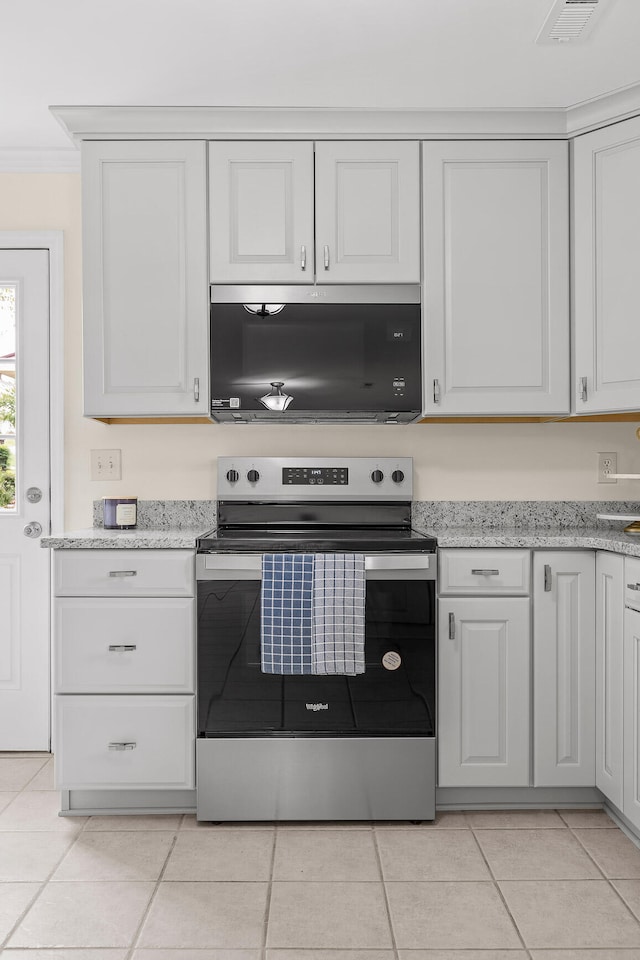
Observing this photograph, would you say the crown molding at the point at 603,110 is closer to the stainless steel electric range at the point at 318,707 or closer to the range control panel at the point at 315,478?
the range control panel at the point at 315,478

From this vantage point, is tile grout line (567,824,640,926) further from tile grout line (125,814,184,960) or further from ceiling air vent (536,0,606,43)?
ceiling air vent (536,0,606,43)

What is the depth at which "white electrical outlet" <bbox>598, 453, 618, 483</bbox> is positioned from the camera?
2.90 metres

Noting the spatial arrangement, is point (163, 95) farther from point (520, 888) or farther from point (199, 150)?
point (520, 888)

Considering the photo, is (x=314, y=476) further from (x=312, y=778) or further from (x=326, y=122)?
(x=326, y=122)

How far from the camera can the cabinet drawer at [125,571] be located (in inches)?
91.8

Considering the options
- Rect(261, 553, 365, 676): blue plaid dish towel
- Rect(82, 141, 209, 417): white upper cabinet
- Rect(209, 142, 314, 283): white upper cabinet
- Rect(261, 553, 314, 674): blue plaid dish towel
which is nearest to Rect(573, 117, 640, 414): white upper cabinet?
Rect(209, 142, 314, 283): white upper cabinet

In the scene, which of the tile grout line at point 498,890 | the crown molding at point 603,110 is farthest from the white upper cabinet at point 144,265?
the tile grout line at point 498,890

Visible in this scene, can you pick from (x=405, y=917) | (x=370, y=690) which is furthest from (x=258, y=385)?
(x=405, y=917)

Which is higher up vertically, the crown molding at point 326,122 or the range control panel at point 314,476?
the crown molding at point 326,122

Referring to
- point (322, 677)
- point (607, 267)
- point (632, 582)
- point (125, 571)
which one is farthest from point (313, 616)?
point (607, 267)

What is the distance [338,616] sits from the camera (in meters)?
2.24

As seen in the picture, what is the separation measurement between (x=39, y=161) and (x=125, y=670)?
2049 mm

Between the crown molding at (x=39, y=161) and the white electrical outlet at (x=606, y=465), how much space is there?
2.43m

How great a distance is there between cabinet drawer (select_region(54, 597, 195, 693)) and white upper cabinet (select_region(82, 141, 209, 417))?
0.74 m
